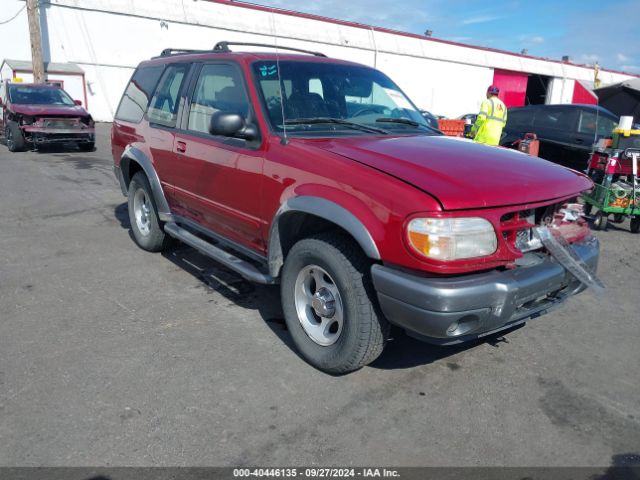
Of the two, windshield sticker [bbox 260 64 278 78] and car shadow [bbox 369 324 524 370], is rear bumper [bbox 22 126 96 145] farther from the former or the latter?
car shadow [bbox 369 324 524 370]

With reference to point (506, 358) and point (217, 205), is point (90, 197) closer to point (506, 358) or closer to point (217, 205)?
point (217, 205)

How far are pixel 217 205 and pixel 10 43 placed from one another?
902 inches

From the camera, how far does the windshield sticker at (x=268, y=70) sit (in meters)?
3.80

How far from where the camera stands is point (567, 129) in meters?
10.4

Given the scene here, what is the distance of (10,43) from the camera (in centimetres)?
2166

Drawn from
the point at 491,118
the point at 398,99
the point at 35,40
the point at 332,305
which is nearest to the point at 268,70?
the point at 398,99

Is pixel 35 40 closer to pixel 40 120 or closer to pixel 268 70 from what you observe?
pixel 40 120

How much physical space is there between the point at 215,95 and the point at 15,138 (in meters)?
11.1

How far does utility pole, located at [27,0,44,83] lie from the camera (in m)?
19.1

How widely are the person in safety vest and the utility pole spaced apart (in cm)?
1707

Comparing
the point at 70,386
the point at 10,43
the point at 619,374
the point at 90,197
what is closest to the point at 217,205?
the point at 70,386

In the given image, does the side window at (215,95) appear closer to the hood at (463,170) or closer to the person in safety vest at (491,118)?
the hood at (463,170)

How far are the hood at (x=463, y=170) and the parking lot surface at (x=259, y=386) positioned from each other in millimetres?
1200

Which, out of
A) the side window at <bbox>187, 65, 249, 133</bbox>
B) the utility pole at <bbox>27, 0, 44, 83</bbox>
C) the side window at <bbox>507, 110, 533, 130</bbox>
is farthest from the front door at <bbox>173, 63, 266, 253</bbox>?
the utility pole at <bbox>27, 0, 44, 83</bbox>
